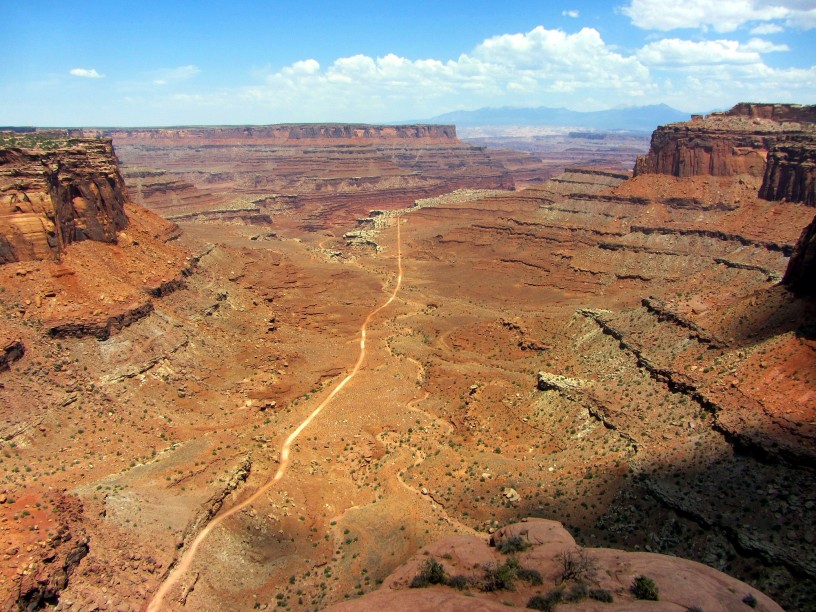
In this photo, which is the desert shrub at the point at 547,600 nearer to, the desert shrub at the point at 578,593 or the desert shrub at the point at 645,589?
the desert shrub at the point at 578,593

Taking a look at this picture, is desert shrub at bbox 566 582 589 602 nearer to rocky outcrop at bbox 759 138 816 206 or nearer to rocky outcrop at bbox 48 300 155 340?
rocky outcrop at bbox 48 300 155 340

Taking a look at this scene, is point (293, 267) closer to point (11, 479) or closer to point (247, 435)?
point (247, 435)

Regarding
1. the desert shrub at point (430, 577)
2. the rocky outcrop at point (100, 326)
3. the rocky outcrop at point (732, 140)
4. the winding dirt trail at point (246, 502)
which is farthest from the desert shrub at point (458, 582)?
the rocky outcrop at point (732, 140)

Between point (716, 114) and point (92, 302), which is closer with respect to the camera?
point (92, 302)

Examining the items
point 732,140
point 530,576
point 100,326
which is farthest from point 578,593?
point 732,140

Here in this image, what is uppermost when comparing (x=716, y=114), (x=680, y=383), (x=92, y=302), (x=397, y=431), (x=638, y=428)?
(x=716, y=114)

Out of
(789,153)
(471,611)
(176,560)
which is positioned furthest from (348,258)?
(471,611)
